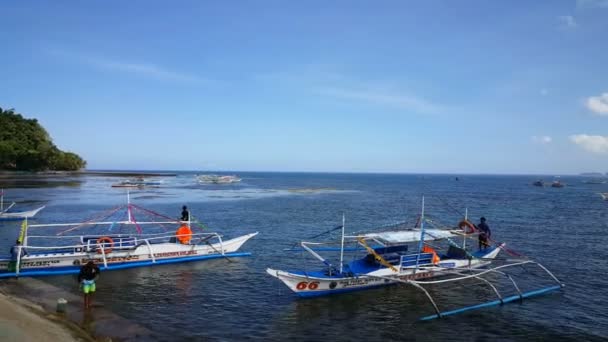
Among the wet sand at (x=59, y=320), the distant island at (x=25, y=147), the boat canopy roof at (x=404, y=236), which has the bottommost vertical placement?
the wet sand at (x=59, y=320)

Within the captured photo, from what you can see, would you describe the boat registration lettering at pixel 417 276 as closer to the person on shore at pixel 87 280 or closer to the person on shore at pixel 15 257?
the person on shore at pixel 87 280

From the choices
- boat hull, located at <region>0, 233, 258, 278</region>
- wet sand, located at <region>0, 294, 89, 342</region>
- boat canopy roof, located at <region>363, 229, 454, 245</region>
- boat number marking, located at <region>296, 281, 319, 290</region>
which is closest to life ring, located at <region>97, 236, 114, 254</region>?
boat hull, located at <region>0, 233, 258, 278</region>

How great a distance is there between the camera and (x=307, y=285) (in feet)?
59.1

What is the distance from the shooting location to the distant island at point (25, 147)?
11675 centimetres

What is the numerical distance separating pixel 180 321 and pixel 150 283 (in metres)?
5.39

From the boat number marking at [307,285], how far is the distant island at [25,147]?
124 metres

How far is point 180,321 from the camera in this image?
51.3 feet

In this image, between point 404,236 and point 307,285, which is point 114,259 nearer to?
point 307,285

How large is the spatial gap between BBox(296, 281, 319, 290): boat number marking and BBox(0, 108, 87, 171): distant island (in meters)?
124

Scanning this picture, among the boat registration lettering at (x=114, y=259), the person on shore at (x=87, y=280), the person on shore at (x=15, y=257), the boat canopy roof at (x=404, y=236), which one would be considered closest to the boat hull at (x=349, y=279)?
the boat canopy roof at (x=404, y=236)

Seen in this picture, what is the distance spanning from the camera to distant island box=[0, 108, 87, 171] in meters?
117

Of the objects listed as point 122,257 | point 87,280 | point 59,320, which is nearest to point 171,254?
point 122,257

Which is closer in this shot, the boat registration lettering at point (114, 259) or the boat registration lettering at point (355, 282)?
the boat registration lettering at point (355, 282)

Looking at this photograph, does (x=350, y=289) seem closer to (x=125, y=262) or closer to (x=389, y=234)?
(x=389, y=234)
